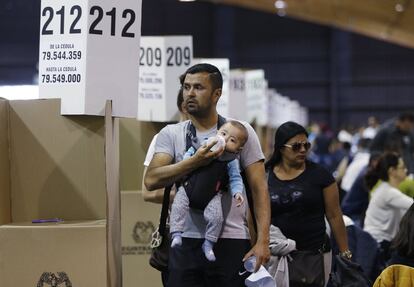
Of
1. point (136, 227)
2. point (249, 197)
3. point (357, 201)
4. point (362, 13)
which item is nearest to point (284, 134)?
point (249, 197)

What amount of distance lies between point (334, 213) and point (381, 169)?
1.73 meters

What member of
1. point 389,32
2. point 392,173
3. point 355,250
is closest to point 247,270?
point 355,250

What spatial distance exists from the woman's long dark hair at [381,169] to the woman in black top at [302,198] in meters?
1.66

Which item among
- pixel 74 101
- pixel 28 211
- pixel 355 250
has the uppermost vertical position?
pixel 74 101

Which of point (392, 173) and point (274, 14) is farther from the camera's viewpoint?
point (274, 14)

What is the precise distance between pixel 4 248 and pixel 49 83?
883 millimetres

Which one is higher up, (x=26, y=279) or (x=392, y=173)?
(x=392, y=173)

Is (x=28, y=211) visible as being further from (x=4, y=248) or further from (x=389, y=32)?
(x=389, y=32)

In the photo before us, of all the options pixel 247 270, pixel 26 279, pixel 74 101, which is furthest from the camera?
pixel 74 101

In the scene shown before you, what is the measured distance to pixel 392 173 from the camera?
630 cm

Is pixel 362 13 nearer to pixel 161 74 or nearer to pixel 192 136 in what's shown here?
pixel 161 74

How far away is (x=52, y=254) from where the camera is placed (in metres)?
3.82

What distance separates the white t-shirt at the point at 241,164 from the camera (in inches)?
134

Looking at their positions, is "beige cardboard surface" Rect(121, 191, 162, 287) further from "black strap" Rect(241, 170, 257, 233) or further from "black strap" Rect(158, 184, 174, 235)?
"black strap" Rect(241, 170, 257, 233)
